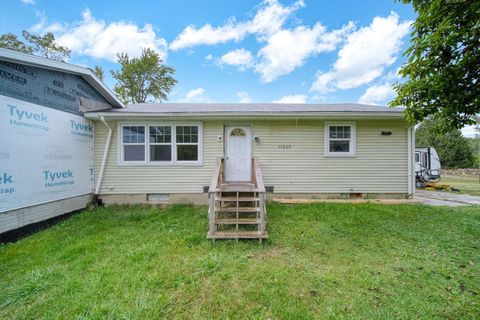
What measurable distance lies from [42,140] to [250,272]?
18.8 ft

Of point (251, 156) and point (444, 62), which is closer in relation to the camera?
point (444, 62)

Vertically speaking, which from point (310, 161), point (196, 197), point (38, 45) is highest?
point (38, 45)

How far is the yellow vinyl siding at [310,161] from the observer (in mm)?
6793

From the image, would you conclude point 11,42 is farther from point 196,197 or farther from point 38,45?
point 196,197

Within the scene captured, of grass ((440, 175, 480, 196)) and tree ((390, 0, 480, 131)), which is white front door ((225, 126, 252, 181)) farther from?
grass ((440, 175, 480, 196))

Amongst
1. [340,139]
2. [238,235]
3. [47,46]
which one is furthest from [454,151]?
[47,46]

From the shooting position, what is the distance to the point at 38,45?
1859 centimetres

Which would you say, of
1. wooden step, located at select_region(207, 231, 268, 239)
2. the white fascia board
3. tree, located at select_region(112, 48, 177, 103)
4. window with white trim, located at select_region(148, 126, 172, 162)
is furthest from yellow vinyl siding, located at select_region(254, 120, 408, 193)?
tree, located at select_region(112, 48, 177, 103)

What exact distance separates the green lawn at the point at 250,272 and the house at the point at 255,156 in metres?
1.93

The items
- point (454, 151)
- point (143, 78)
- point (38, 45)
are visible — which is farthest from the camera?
point (454, 151)

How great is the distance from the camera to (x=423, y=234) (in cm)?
428

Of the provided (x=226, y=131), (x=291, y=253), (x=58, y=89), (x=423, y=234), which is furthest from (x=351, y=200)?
(x=58, y=89)

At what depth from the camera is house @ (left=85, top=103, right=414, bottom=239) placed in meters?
6.72

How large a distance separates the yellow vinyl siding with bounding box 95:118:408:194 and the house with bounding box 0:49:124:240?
1.95 m
